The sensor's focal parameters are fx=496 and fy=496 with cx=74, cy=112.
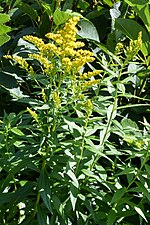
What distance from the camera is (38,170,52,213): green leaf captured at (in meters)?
1.85

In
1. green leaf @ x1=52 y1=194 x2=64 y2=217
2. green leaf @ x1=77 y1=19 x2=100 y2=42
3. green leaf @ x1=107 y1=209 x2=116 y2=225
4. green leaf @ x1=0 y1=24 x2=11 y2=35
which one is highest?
green leaf @ x1=0 y1=24 x2=11 y2=35

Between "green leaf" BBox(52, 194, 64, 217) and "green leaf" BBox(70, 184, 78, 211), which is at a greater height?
"green leaf" BBox(70, 184, 78, 211)

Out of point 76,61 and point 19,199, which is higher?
point 76,61

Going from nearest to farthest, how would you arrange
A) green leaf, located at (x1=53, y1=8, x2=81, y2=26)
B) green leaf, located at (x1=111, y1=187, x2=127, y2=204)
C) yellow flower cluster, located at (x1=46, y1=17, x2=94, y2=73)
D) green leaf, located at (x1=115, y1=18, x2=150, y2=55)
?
yellow flower cluster, located at (x1=46, y1=17, x2=94, y2=73)
green leaf, located at (x1=111, y1=187, x2=127, y2=204)
green leaf, located at (x1=53, y1=8, x2=81, y2=26)
green leaf, located at (x1=115, y1=18, x2=150, y2=55)

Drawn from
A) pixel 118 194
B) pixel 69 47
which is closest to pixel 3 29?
pixel 69 47

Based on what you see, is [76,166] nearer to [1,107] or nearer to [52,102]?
[52,102]

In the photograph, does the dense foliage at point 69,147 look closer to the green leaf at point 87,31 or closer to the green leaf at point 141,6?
the green leaf at point 141,6

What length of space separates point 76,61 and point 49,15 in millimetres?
783

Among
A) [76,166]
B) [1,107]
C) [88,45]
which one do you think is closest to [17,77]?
[1,107]

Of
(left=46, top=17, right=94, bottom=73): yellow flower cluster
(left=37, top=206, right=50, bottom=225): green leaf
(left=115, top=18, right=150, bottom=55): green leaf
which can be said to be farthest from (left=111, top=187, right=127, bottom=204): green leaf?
(left=115, top=18, right=150, bottom=55): green leaf

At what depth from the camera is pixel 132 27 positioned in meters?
2.38

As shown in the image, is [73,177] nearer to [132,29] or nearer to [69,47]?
[69,47]

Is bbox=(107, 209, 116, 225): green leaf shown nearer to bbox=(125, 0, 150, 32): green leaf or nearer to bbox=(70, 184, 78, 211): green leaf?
bbox=(70, 184, 78, 211): green leaf

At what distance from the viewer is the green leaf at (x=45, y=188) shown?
72.8 inches
